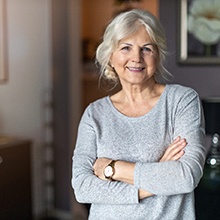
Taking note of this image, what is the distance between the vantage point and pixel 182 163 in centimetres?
147

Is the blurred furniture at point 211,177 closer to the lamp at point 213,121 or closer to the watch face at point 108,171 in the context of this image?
the lamp at point 213,121

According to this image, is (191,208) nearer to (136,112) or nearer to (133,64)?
(136,112)

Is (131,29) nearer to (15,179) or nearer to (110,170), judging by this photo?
(110,170)

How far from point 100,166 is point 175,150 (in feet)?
0.84

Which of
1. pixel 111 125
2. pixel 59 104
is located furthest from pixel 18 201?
pixel 111 125

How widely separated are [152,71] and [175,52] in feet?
5.42

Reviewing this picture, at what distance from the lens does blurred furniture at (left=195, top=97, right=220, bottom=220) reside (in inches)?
98.5

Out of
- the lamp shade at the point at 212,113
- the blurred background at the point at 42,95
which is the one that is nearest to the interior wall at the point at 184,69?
the lamp shade at the point at 212,113

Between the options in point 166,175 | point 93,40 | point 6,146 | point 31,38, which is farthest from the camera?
point 93,40

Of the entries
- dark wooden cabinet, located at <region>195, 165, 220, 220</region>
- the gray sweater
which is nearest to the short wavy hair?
the gray sweater

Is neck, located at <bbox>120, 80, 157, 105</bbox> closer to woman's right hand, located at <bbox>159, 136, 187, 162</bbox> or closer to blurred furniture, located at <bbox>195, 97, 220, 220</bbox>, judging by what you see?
woman's right hand, located at <bbox>159, 136, 187, 162</bbox>

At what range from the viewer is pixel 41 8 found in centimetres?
386

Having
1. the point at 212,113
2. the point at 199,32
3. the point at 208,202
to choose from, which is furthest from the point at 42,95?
the point at 208,202

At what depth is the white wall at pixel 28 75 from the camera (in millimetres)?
3621
